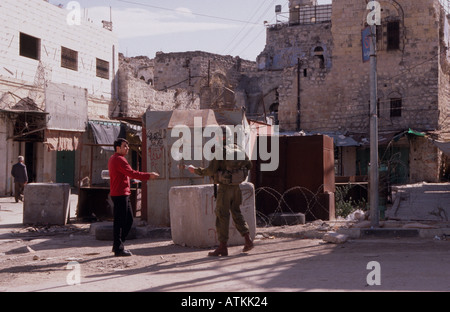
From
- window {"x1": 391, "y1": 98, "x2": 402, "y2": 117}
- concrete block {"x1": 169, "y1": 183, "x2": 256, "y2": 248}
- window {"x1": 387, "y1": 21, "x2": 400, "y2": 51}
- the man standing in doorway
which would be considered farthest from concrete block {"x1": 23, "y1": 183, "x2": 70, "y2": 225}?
window {"x1": 387, "y1": 21, "x2": 400, "y2": 51}

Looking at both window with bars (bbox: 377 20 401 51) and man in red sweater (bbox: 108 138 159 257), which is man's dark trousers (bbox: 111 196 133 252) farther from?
window with bars (bbox: 377 20 401 51)

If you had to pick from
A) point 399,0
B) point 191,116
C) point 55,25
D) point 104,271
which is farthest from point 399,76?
point 104,271

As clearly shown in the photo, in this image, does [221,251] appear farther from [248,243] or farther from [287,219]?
[287,219]

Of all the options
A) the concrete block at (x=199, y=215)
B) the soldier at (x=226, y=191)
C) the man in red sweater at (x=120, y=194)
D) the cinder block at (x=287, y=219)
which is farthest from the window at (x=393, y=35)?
the man in red sweater at (x=120, y=194)

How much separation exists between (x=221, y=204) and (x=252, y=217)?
1317mm

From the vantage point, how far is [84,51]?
25.1 metres

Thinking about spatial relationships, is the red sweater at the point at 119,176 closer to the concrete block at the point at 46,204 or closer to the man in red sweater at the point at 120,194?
the man in red sweater at the point at 120,194

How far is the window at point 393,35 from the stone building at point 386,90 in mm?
47

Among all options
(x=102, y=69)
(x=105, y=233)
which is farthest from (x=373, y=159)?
(x=102, y=69)

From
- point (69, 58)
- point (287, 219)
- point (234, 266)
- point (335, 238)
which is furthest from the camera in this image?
point (69, 58)

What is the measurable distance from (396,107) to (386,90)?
97 centimetres

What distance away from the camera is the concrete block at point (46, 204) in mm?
11711

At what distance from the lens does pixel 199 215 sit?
27.1 ft

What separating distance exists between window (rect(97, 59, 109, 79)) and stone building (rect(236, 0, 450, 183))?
7.92 meters
